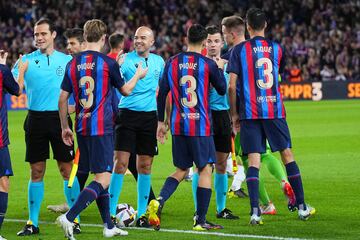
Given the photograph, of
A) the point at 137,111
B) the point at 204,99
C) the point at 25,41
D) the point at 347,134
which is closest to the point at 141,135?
the point at 137,111

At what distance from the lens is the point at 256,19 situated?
33.0 feet

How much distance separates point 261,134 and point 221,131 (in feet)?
2.04

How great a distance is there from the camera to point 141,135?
34.4 feet

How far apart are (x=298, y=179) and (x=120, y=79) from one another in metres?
2.47

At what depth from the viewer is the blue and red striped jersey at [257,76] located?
33.0ft

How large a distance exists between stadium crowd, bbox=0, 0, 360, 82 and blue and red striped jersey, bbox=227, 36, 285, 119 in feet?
90.2

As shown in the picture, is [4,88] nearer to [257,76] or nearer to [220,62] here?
[220,62]

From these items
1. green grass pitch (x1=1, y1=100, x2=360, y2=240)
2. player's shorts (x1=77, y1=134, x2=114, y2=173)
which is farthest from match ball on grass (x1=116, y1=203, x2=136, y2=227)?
player's shorts (x1=77, y1=134, x2=114, y2=173)

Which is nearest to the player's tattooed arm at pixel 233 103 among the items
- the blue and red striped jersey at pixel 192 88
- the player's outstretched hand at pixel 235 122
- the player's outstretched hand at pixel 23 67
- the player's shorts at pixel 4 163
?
the player's outstretched hand at pixel 235 122

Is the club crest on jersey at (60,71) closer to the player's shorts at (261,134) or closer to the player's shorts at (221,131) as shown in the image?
the player's shorts at (221,131)

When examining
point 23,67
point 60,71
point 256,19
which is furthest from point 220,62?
point 23,67

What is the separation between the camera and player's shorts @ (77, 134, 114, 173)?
9.06 m

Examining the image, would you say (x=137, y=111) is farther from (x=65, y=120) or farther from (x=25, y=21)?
(x=25, y=21)

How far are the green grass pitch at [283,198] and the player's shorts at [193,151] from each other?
0.74m
